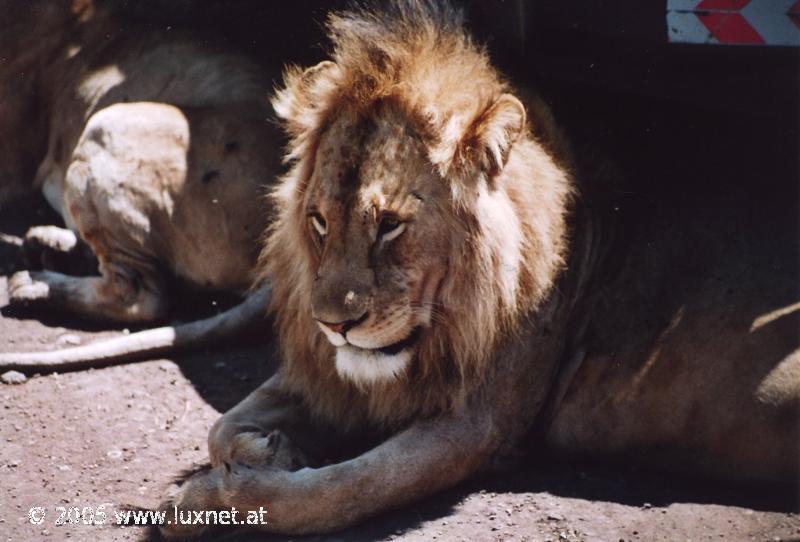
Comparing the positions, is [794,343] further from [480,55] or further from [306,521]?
[306,521]

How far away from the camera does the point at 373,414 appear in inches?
141

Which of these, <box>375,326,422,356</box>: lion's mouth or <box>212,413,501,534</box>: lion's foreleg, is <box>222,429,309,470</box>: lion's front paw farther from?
<box>375,326,422,356</box>: lion's mouth

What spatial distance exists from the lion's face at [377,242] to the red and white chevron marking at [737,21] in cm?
95

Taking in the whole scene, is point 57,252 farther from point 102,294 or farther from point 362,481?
point 362,481

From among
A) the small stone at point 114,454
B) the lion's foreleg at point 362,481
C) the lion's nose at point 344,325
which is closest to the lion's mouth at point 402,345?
the lion's nose at point 344,325

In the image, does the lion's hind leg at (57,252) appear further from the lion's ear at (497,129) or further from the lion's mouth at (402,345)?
the lion's ear at (497,129)

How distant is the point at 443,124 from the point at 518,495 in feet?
3.96

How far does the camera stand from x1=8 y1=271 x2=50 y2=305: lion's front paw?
16.5ft

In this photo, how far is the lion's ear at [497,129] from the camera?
3238 millimetres

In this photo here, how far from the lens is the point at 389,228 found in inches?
126

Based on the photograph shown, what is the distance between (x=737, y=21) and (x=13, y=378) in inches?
120

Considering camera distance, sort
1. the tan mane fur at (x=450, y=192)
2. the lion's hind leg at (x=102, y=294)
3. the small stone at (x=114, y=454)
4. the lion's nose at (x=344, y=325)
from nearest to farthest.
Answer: the lion's nose at (x=344, y=325), the tan mane fur at (x=450, y=192), the small stone at (x=114, y=454), the lion's hind leg at (x=102, y=294)

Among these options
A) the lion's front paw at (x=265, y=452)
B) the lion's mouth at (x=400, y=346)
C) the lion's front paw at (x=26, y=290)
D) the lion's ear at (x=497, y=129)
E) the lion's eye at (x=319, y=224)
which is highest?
the lion's ear at (x=497, y=129)

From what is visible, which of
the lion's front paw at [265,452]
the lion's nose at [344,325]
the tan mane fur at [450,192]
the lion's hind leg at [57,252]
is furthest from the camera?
the lion's hind leg at [57,252]
